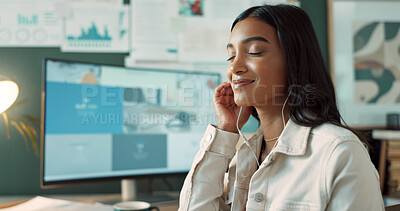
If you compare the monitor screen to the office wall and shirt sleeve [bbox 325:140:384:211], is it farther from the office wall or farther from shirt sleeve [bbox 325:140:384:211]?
shirt sleeve [bbox 325:140:384:211]

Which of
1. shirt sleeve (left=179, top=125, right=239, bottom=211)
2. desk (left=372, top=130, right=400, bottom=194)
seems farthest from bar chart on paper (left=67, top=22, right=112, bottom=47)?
desk (left=372, top=130, right=400, bottom=194)

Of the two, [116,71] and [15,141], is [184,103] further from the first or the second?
[15,141]

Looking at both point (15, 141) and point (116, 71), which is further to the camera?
point (15, 141)

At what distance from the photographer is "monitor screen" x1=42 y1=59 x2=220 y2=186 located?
1.18 m

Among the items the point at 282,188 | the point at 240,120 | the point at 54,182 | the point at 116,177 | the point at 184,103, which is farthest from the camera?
the point at 184,103

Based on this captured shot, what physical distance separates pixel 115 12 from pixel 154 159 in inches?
27.6

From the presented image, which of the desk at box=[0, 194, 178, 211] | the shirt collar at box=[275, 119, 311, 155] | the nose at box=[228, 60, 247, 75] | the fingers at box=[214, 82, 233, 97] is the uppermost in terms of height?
the nose at box=[228, 60, 247, 75]

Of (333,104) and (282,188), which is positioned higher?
(333,104)

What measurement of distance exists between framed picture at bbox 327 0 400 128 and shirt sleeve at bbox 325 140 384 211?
3.28 feet

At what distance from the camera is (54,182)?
1.16 metres

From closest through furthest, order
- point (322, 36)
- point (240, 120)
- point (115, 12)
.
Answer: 1. point (240, 120)
2. point (115, 12)
3. point (322, 36)

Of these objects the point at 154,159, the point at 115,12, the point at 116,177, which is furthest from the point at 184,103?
the point at 115,12

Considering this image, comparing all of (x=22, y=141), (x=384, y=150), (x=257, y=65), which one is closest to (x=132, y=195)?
(x=22, y=141)

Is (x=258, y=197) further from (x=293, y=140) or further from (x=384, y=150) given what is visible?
(x=384, y=150)
